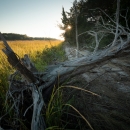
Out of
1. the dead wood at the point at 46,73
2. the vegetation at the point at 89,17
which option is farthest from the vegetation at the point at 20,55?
the vegetation at the point at 89,17

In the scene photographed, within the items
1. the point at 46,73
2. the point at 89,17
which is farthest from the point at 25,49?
the point at 46,73

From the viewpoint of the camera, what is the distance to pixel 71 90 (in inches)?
78.7

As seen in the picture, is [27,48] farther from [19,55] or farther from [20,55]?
[19,55]

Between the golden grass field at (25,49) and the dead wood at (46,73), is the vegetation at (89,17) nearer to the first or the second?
the dead wood at (46,73)

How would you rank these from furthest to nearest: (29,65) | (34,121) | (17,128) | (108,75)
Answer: (108,75) < (29,65) < (17,128) < (34,121)

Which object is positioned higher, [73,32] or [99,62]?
[73,32]

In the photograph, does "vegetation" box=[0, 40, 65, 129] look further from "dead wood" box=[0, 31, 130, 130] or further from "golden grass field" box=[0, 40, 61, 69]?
"dead wood" box=[0, 31, 130, 130]

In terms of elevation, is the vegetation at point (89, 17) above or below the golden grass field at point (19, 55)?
above

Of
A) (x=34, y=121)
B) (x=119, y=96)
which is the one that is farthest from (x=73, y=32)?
(x=34, y=121)

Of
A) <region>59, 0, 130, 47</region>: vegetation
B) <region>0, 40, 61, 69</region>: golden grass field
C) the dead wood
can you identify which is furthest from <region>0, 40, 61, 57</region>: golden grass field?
<region>59, 0, 130, 47</region>: vegetation

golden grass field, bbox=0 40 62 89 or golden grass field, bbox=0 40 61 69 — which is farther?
golden grass field, bbox=0 40 61 69

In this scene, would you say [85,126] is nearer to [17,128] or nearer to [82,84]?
[17,128]

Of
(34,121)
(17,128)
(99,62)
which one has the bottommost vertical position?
(17,128)

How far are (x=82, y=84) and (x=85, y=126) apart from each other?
3.29 feet
